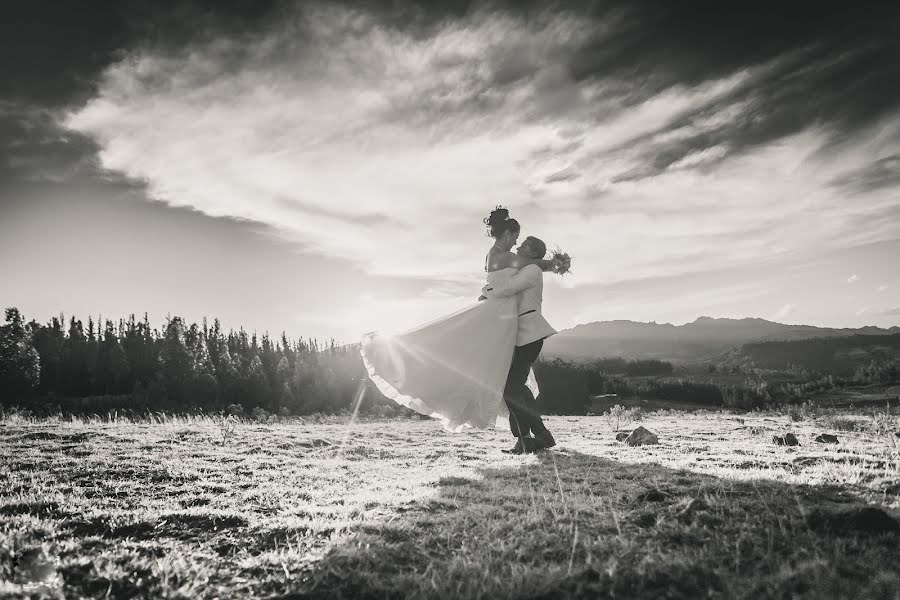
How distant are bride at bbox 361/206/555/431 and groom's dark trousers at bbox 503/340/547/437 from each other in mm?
285

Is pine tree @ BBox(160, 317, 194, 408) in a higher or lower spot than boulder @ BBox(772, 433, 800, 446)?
higher

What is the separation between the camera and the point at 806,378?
8625cm

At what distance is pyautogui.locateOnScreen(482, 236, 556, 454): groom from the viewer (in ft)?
24.9

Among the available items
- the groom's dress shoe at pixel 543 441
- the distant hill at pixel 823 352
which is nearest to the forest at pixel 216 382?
the distant hill at pixel 823 352

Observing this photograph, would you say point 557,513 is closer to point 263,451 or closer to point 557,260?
point 557,260

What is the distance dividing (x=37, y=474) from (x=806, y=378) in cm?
10709

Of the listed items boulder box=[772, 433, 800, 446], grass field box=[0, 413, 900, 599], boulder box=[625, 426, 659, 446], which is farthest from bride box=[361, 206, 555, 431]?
boulder box=[772, 433, 800, 446]

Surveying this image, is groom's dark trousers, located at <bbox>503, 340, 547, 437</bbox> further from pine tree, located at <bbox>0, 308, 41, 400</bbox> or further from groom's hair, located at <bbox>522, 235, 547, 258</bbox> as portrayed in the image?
pine tree, located at <bbox>0, 308, 41, 400</bbox>

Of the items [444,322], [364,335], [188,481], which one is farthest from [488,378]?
[188,481]

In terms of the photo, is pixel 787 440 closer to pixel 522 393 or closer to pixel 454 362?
pixel 522 393

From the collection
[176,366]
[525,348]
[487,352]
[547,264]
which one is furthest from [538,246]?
[176,366]

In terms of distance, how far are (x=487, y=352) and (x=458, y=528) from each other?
4.10 meters

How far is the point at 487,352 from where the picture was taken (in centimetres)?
741

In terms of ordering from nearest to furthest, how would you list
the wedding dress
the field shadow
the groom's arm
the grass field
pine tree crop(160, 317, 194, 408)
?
1. the field shadow
2. the grass field
3. the wedding dress
4. the groom's arm
5. pine tree crop(160, 317, 194, 408)
